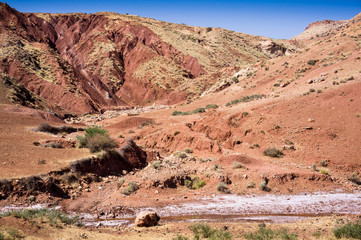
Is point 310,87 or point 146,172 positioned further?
point 310,87

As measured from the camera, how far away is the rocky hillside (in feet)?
144

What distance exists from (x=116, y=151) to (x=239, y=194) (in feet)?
26.0

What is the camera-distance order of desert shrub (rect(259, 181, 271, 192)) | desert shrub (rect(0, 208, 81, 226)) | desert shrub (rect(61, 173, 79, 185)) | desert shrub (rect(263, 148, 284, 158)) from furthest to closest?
desert shrub (rect(263, 148, 284, 158)) < desert shrub (rect(259, 181, 271, 192)) < desert shrub (rect(61, 173, 79, 185)) < desert shrub (rect(0, 208, 81, 226))

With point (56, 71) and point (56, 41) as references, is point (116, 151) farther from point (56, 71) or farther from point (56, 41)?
point (56, 41)

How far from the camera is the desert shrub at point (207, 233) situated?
302 inches

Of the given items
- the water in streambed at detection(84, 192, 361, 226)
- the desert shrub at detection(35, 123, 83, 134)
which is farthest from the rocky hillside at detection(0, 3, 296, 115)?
the water in streambed at detection(84, 192, 361, 226)

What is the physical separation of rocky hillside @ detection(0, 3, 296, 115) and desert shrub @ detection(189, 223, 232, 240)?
32.3 m

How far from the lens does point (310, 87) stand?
82.5ft

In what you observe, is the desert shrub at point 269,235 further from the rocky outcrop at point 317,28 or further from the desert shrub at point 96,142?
the rocky outcrop at point 317,28

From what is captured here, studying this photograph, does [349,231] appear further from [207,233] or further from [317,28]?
[317,28]

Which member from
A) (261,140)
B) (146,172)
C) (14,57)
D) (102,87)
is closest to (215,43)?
(102,87)

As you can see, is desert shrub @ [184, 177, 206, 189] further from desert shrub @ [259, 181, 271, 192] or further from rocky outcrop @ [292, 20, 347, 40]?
rocky outcrop @ [292, 20, 347, 40]

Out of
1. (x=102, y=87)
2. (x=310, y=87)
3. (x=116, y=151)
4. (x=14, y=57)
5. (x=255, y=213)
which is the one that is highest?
(x=14, y=57)

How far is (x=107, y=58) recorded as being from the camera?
62.0m
